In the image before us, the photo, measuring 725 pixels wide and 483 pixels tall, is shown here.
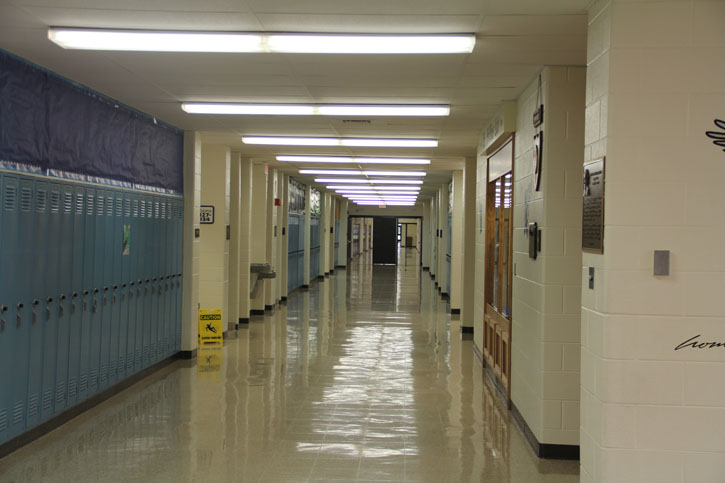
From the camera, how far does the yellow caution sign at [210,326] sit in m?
9.37

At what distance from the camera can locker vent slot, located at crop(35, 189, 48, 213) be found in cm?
500

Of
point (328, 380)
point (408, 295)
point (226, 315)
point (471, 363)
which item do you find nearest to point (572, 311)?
point (328, 380)

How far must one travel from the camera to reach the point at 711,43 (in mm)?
3215

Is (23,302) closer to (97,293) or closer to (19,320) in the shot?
(19,320)

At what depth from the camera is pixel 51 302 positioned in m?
5.25

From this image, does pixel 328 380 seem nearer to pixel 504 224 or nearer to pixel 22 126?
pixel 504 224

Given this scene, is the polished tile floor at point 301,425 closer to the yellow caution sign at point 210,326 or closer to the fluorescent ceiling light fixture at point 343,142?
the yellow caution sign at point 210,326

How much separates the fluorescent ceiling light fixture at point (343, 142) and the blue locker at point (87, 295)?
3.29 metres

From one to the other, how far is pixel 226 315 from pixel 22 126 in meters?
5.72

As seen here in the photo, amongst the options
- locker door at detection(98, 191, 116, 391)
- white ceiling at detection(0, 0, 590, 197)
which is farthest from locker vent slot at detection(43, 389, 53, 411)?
white ceiling at detection(0, 0, 590, 197)

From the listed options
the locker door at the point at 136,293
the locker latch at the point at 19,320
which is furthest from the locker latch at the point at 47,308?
the locker door at the point at 136,293

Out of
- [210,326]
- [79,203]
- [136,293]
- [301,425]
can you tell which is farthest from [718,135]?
[210,326]

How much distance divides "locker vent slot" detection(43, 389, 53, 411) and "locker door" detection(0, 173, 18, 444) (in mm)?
477

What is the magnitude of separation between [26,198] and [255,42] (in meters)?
1.99
